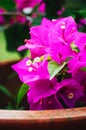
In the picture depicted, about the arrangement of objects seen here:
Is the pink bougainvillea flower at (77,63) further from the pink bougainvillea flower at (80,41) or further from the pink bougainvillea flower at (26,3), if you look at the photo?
A: the pink bougainvillea flower at (26,3)

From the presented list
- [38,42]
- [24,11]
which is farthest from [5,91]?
[38,42]

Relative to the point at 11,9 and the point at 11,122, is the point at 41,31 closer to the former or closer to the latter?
the point at 11,122

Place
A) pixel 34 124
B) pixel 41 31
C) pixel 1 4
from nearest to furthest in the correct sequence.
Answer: pixel 34 124 < pixel 41 31 < pixel 1 4

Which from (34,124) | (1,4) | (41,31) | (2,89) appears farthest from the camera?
(1,4)

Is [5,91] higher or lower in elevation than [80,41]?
lower

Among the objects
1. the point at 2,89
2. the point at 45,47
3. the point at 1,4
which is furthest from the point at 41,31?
the point at 1,4

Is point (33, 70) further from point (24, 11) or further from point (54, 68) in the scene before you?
point (24, 11)

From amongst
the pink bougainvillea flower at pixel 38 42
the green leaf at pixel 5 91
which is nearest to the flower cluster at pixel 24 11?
the green leaf at pixel 5 91

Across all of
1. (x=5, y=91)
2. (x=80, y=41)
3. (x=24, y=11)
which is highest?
(x=80, y=41)
